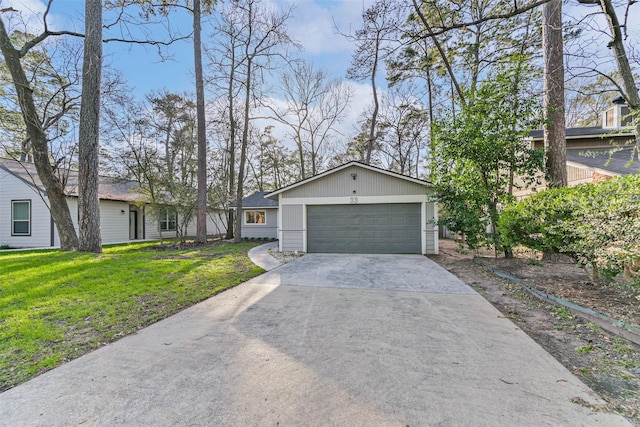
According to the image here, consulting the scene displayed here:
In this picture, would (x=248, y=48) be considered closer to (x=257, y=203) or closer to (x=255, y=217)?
(x=257, y=203)

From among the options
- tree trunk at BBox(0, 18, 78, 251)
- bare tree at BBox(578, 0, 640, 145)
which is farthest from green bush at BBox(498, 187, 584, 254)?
tree trunk at BBox(0, 18, 78, 251)

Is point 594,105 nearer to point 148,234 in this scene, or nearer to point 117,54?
point 117,54

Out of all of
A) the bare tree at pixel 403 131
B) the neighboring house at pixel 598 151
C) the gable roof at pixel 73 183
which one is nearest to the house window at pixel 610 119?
the neighboring house at pixel 598 151

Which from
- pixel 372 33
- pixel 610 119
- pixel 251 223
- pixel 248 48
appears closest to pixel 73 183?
pixel 251 223

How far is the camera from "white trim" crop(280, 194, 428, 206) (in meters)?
9.67

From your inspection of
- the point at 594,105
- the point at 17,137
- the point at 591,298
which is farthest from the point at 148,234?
the point at 594,105

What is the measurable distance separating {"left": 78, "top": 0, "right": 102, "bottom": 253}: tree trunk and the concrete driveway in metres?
6.16

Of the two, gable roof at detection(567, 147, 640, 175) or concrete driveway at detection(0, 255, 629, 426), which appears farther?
gable roof at detection(567, 147, 640, 175)

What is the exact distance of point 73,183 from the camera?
1296 centimetres

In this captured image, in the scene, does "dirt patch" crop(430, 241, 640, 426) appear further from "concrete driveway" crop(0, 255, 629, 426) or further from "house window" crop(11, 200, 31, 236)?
"house window" crop(11, 200, 31, 236)

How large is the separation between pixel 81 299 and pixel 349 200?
7841mm

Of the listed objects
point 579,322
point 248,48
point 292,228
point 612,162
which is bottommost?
point 579,322

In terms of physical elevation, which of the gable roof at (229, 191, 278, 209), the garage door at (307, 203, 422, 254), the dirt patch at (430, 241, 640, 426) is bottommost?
the dirt patch at (430, 241, 640, 426)

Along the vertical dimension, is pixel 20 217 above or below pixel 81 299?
above
